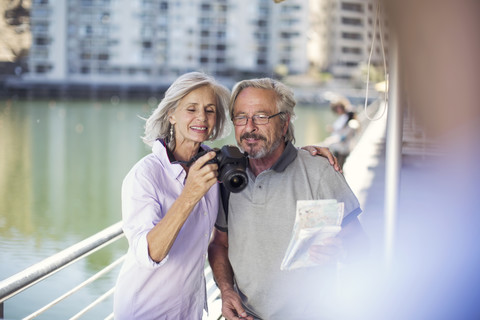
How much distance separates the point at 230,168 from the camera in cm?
181

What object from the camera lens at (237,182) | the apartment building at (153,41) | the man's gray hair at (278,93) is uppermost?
the apartment building at (153,41)

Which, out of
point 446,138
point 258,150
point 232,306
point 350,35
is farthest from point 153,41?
point 446,138

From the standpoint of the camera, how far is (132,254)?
1.95 meters

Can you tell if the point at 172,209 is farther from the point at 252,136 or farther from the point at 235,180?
the point at 252,136

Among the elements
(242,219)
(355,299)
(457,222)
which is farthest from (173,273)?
(457,222)

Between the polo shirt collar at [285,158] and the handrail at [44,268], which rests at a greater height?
the polo shirt collar at [285,158]

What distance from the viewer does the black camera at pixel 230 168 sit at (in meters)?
1.81

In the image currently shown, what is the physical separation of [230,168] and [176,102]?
458 mm

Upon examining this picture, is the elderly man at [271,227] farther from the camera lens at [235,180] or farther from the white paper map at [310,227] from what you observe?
the camera lens at [235,180]

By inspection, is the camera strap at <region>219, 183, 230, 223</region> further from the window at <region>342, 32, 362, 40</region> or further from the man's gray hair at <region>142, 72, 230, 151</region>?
the window at <region>342, 32, 362, 40</region>

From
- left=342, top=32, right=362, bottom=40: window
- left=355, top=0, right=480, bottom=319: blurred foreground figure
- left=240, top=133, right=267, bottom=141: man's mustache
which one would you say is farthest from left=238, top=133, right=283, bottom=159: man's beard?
left=342, top=32, right=362, bottom=40: window

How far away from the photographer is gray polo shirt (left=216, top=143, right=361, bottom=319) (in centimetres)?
209

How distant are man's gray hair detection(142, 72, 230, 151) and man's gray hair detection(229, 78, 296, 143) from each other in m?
0.04

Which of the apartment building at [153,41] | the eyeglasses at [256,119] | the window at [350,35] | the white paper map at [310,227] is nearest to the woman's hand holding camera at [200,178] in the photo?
the white paper map at [310,227]
